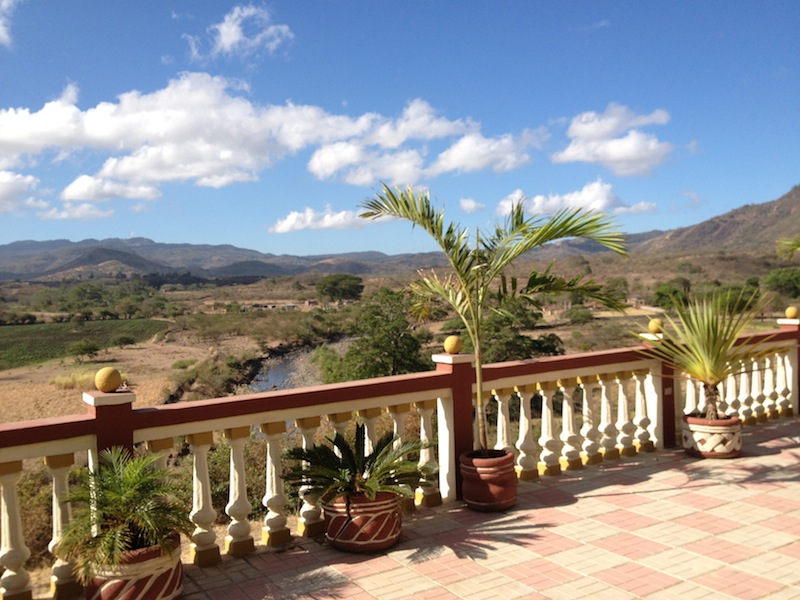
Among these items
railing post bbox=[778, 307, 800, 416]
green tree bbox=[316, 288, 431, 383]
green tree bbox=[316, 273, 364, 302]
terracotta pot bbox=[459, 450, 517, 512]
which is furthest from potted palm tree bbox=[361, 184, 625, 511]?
green tree bbox=[316, 273, 364, 302]

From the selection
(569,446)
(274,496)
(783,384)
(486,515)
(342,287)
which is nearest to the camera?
(274,496)

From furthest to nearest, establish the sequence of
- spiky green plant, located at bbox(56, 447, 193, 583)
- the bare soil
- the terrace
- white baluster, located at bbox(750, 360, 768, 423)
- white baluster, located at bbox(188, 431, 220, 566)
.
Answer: the bare soil → white baluster, located at bbox(750, 360, 768, 423) → white baluster, located at bbox(188, 431, 220, 566) → the terrace → spiky green plant, located at bbox(56, 447, 193, 583)

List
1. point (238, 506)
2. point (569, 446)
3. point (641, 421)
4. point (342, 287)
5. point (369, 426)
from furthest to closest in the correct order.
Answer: point (342, 287), point (641, 421), point (569, 446), point (369, 426), point (238, 506)

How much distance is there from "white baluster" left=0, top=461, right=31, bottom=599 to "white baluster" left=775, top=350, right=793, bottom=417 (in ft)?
25.7

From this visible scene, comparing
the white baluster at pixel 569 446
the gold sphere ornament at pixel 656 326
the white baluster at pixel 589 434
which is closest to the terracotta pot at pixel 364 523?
the white baluster at pixel 569 446

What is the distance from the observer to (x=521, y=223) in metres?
5.07

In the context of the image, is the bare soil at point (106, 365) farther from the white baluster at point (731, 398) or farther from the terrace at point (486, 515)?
the white baluster at point (731, 398)

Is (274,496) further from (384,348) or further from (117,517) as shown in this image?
(384,348)

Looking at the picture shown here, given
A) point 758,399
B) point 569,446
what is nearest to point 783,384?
point 758,399

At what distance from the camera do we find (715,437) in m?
6.11

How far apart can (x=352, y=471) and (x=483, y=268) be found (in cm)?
184

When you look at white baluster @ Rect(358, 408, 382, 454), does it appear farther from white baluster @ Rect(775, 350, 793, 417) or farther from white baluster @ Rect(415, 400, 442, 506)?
white baluster @ Rect(775, 350, 793, 417)

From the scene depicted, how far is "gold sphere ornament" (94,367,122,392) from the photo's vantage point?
12.0 ft

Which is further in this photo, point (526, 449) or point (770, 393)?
point (770, 393)
